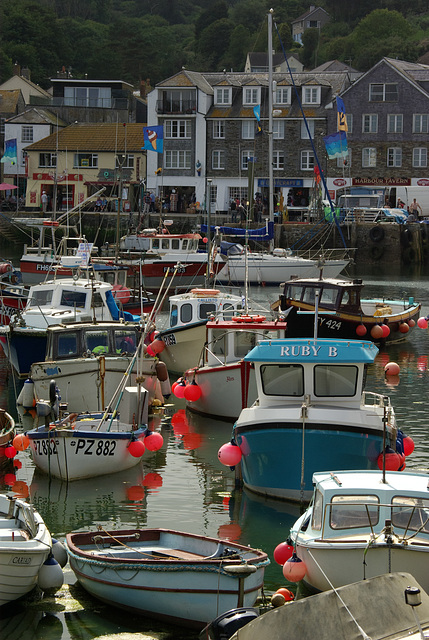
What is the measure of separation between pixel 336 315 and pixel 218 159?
1589 inches

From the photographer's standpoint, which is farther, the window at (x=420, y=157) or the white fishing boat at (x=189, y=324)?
the window at (x=420, y=157)

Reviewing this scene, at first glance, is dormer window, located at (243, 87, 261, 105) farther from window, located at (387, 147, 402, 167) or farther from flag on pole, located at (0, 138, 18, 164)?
flag on pole, located at (0, 138, 18, 164)

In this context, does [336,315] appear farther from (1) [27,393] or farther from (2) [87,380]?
(2) [87,380]

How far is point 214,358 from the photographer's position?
21.4 m

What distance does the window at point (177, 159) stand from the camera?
69688mm

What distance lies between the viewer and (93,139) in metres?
72.5

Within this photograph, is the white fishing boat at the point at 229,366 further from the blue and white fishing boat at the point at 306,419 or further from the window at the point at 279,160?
the window at the point at 279,160

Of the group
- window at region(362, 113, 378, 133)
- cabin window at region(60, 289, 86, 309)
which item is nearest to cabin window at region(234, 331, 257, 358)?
cabin window at region(60, 289, 86, 309)

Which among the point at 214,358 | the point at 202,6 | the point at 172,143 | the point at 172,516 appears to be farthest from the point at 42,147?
the point at 202,6

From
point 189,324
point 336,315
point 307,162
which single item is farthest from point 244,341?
point 307,162

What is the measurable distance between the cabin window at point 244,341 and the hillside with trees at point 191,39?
8528cm

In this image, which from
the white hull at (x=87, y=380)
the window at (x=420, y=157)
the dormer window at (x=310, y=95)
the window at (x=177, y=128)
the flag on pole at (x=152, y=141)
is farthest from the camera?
the window at (x=177, y=128)

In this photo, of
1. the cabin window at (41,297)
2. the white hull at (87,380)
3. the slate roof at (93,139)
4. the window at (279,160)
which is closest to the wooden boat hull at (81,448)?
the white hull at (87,380)

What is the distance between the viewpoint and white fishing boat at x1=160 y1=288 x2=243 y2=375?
25.2m
